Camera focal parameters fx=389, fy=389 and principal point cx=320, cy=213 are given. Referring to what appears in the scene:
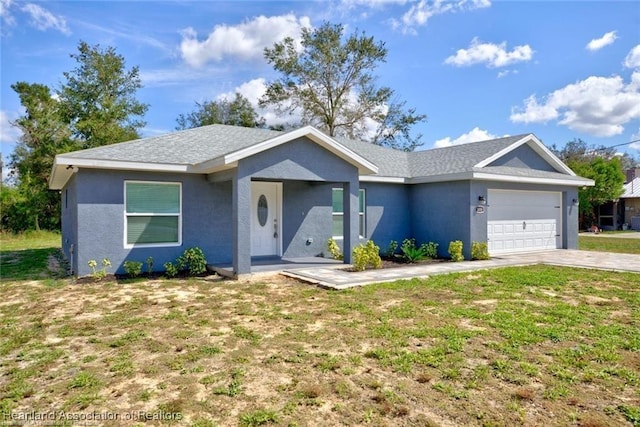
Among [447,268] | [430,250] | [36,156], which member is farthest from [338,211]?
[36,156]

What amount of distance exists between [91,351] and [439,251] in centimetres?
1090

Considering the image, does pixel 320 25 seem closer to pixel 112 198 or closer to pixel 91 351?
pixel 112 198

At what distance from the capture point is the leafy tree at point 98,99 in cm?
2611

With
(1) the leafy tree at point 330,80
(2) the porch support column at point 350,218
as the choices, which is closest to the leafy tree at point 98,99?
(1) the leafy tree at point 330,80

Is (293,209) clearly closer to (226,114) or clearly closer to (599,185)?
(226,114)

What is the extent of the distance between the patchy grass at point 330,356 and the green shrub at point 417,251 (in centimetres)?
417

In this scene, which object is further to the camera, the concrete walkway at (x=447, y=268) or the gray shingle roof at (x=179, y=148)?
the gray shingle roof at (x=179, y=148)

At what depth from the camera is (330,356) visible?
4.44 m

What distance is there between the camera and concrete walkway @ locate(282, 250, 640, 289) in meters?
8.68

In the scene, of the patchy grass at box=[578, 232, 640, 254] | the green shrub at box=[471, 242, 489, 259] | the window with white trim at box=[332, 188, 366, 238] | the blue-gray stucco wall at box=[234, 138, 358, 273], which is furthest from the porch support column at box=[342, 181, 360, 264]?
the patchy grass at box=[578, 232, 640, 254]

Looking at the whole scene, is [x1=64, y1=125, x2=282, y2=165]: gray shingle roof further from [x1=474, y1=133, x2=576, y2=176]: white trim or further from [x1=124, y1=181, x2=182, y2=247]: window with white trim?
[x1=474, y1=133, x2=576, y2=176]: white trim

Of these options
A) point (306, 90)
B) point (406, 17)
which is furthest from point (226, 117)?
point (406, 17)

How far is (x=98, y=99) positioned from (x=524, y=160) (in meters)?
26.8

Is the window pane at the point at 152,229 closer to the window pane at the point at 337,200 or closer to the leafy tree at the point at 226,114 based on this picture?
the window pane at the point at 337,200
